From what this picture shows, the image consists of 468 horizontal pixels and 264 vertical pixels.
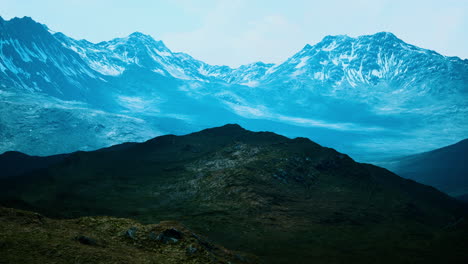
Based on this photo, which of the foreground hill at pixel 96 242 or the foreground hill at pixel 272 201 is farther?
the foreground hill at pixel 272 201

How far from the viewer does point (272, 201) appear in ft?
442

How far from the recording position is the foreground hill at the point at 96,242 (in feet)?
114

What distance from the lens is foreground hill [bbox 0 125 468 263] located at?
9325 centimetres

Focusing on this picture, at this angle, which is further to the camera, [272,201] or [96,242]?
[272,201]

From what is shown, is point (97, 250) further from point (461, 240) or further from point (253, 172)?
point (253, 172)

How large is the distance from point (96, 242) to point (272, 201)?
10034cm

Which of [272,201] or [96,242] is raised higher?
[272,201]

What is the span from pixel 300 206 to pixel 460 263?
60.2 m

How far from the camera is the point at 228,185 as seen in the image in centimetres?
14638

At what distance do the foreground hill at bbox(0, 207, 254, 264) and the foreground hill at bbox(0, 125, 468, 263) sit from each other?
34.9 meters

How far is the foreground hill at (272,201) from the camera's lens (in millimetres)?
93250

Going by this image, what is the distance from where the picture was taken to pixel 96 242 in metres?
40.0

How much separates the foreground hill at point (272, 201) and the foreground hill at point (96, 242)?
3490 centimetres

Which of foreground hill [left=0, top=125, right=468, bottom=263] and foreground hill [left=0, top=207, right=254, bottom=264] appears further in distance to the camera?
foreground hill [left=0, top=125, right=468, bottom=263]
